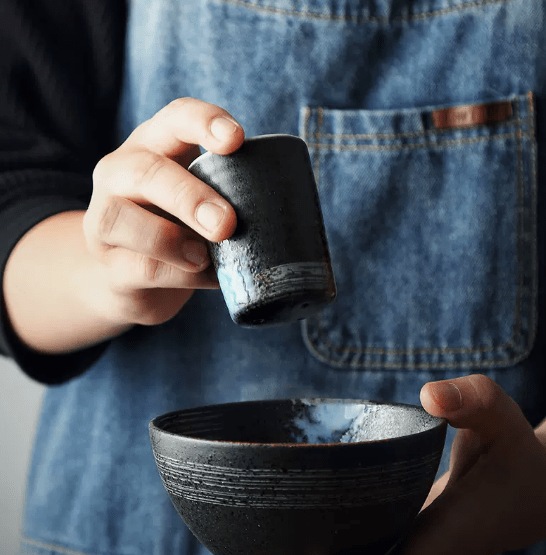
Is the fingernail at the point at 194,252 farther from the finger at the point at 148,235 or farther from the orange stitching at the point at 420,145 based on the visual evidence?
the orange stitching at the point at 420,145

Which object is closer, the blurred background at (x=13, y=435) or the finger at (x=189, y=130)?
the finger at (x=189, y=130)

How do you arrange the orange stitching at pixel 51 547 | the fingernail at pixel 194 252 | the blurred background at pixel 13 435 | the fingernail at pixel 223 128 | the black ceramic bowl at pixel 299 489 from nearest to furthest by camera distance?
the black ceramic bowl at pixel 299 489 < the fingernail at pixel 223 128 < the fingernail at pixel 194 252 < the orange stitching at pixel 51 547 < the blurred background at pixel 13 435

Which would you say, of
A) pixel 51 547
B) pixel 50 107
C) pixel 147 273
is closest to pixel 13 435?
pixel 51 547

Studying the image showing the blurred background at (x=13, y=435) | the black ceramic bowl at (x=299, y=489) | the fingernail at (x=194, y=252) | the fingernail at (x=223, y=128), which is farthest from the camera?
the blurred background at (x=13, y=435)

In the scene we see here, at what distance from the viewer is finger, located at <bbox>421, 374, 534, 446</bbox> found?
1.89ft

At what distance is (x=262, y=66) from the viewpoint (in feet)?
3.16

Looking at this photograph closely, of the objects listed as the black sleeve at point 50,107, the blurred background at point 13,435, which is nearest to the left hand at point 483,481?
the black sleeve at point 50,107

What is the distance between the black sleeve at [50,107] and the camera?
38.7 inches

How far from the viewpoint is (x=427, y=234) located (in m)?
0.95

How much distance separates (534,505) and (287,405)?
259 mm

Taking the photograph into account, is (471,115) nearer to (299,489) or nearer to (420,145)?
(420,145)

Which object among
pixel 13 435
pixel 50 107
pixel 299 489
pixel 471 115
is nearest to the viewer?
pixel 299 489

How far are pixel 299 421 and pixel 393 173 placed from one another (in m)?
0.40

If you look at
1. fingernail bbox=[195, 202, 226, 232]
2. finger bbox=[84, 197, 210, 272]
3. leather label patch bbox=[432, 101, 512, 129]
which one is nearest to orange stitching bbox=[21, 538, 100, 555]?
finger bbox=[84, 197, 210, 272]
